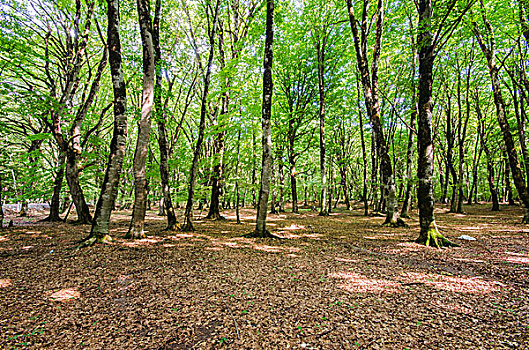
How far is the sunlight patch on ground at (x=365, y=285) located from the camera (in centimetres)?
385

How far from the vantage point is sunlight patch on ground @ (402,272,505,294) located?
3.79 m

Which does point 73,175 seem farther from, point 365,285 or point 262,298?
point 365,285

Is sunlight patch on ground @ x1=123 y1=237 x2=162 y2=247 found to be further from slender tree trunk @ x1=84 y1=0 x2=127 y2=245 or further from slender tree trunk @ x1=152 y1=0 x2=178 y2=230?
slender tree trunk @ x1=152 y1=0 x2=178 y2=230

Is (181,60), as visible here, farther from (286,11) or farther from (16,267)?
(16,267)

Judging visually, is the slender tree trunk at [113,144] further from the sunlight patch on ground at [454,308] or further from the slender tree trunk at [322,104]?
the slender tree trunk at [322,104]

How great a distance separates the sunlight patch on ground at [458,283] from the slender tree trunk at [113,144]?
790 centimetres

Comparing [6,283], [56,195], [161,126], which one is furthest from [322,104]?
[56,195]

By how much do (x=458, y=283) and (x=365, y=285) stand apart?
172 centimetres

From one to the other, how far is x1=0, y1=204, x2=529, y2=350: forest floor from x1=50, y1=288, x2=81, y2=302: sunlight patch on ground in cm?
2

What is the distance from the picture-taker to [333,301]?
11.4 feet

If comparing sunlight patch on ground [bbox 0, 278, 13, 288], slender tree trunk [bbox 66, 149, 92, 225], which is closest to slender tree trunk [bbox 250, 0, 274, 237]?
sunlight patch on ground [bbox 0, 278, 13, 288]

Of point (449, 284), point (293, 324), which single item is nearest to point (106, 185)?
point (293, 324)

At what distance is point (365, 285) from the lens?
4059mm

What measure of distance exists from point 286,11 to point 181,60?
9.15 meters
